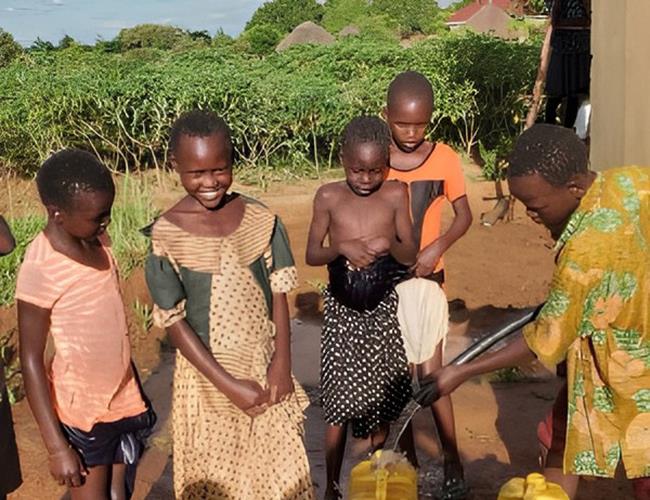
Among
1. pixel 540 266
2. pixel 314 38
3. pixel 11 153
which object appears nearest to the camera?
pixel 540 266

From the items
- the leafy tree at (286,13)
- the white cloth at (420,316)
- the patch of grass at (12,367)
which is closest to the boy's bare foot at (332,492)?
the white cloth at (420,316)

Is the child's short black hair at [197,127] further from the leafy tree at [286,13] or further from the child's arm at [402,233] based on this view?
the leafy tree at [286,13]

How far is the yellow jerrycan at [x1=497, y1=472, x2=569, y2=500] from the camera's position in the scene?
217 centimetres

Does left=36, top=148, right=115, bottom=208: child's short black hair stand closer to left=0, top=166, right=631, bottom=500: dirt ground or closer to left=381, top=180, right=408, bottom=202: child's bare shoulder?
left=381, top=180, right=408, bottom=202: child's bare shoulder

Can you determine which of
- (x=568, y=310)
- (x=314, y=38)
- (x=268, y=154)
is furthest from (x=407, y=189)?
(x=314, y=38)

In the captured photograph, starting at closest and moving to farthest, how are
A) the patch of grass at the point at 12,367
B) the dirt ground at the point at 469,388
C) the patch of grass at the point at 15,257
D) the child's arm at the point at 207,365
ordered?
1. the child's arm at the point at 207,365
2. the dirt ground at the point at 469,388
3. the patch of grass at the point at 12,367
4. the patch of grass at the point at 15,257

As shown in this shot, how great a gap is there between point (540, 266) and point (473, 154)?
4.33m

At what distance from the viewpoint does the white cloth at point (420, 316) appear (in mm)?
3117

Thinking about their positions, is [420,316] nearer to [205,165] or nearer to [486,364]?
[486,364]

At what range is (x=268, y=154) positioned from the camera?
10.5m

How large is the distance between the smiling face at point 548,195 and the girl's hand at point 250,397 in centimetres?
90

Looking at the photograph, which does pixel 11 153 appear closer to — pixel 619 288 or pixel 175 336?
pixel 175 336

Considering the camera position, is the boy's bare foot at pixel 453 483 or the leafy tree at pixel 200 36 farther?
the leafy tree at pixel 200 36

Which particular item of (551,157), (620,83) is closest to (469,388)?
(620,83)
